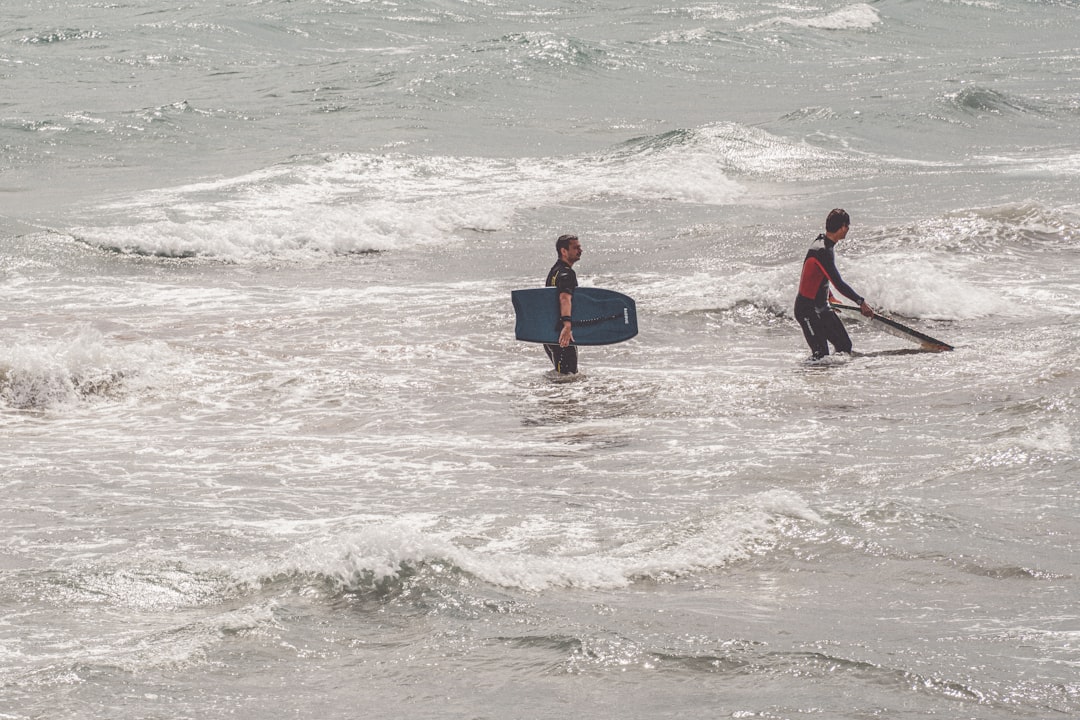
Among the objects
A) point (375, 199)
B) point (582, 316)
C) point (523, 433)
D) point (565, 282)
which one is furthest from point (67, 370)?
point (375, 199)

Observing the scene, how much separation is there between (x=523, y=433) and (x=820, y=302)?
11.7 feet

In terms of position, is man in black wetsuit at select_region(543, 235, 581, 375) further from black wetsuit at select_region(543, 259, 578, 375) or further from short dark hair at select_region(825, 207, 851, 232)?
short dark hair at select_region(825, 207, 851, 232)

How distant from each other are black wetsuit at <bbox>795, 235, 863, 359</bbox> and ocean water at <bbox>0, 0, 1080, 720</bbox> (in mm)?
370

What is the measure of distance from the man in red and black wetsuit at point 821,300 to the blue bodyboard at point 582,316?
5.21 feet

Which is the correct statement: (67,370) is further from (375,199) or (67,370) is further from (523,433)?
(375,199)

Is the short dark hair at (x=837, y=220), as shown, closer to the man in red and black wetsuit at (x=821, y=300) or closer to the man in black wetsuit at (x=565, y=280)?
the man in red and black wetsuit at (x=821, y=300)

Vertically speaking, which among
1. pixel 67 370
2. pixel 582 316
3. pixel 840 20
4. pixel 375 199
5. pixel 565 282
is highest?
→ pixel 840 20

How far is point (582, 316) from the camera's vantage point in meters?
11.6

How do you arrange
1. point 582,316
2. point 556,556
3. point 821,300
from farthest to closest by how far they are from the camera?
point 821,300
point 582,316
point 556,556

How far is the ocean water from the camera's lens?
16.6 feet

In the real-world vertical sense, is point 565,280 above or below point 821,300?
above

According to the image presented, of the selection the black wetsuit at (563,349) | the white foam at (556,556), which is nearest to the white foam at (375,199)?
the black wetsuit at (563,349)

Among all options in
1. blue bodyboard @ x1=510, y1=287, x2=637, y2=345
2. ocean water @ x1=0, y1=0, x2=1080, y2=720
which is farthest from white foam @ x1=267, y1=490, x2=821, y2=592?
blue bodyboard @ x1=510, y1=287, x2=637, y2=345

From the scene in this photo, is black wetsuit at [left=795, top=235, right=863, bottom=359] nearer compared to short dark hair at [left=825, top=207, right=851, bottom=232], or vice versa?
short dark hair at [left=825, top=207, right=851, bottom=232]
